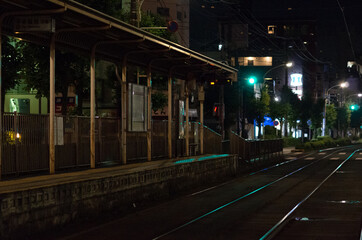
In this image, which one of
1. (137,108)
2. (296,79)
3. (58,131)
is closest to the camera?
(58,131)

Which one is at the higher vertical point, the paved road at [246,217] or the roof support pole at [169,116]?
the roof support pole at [169,116]

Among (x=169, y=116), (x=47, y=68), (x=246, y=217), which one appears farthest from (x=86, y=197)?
(x=47, y=68)

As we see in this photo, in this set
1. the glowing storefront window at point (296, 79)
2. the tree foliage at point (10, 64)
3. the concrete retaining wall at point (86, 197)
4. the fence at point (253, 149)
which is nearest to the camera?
the concrete retaining wall at point (86, 197)

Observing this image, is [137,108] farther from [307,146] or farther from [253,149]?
[307,146]

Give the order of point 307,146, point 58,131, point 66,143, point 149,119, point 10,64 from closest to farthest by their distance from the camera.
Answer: point 58,131
point 66,143
point 149,119
point 10,64
point 307,146

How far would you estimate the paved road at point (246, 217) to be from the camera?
1176cm

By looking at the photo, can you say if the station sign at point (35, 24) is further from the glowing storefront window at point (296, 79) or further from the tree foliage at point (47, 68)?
the glowing storefront window at point (296, 79)

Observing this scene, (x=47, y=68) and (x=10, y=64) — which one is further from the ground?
(x=10, y=64)

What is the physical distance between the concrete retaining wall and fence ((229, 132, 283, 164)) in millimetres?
9278

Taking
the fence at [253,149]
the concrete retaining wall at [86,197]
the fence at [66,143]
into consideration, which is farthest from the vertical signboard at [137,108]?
the fence at [253,149]

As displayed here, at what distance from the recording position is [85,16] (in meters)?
13.5

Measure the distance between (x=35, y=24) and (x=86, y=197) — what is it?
13.5 ft

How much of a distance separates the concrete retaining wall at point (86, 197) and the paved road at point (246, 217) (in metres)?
0.44

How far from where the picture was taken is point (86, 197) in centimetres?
1356
